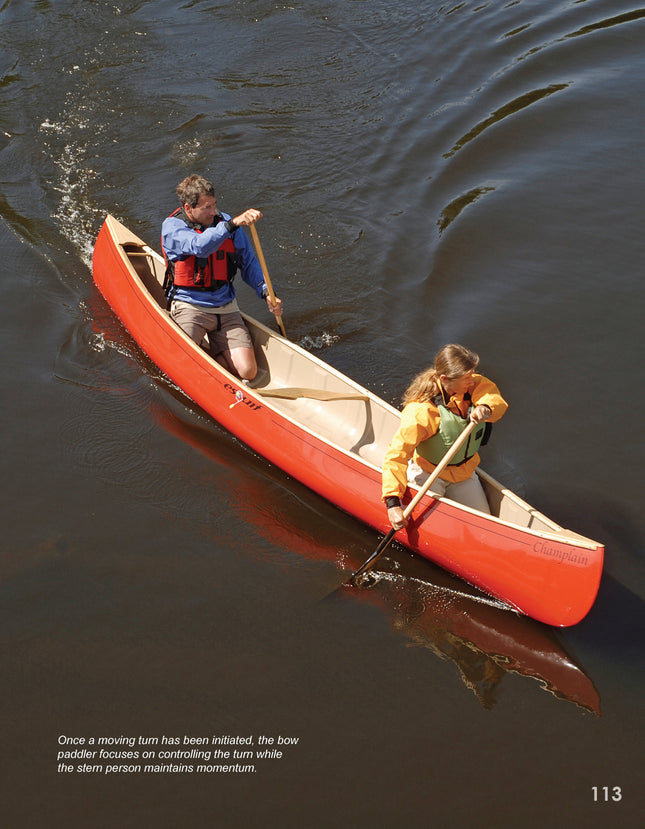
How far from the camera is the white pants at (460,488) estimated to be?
16.0 ft

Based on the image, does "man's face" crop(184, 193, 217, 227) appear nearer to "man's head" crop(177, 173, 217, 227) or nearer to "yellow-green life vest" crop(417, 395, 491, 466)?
"man's head" crop(177, 173, 217, 227)

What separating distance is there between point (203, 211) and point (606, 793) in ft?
13.8

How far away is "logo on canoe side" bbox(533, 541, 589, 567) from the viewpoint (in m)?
4.22

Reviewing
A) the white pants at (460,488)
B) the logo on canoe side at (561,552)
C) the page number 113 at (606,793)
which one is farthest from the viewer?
the white pants at (460,488)

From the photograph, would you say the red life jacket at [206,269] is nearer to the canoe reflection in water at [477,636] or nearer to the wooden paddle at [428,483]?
the wooden paddle at [428,483]

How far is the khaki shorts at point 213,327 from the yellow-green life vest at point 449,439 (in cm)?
203

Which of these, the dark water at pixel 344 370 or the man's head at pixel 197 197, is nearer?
the dark water at pixel 344 370

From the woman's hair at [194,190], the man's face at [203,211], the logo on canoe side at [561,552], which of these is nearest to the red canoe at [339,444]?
the logo on canoe side at [561,552]

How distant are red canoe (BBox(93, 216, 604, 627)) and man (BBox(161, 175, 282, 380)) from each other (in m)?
0.20

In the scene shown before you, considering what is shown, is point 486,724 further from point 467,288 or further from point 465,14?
point 465,14

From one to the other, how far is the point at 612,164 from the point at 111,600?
697 cm

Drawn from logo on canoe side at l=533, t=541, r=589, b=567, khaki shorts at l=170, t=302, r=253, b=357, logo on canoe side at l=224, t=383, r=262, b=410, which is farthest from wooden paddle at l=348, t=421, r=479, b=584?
khaki shorts at l=170, t=302, r=253, b=357

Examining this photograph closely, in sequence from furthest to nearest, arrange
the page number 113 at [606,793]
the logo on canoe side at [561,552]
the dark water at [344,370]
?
the logo on canoe side at [561,552] → the dark water at [344,370] → the page number 113 at [606,793]

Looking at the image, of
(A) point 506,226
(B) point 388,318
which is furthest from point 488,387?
(A) point 506,226
